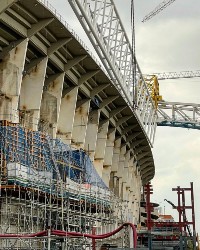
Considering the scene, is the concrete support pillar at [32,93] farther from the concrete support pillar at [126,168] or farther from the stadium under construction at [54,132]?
the concrete support pillar at [126,168]

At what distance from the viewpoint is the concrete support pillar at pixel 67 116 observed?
128 feet

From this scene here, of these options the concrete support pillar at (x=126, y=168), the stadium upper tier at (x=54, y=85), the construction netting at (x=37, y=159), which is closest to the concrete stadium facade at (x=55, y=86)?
the stadium upper tier at (x=54, y=85)

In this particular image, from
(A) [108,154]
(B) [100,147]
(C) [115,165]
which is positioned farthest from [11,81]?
(C) [115,165]

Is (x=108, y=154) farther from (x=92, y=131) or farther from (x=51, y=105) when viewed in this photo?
(x=51, y=105)

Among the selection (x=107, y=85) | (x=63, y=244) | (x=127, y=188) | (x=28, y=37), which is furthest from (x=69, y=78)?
(x=127, y=188)

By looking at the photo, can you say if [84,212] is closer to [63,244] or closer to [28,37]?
[63,244]

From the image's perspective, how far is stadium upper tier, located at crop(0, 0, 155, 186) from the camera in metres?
32.0

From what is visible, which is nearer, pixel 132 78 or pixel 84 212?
pixel 84 212

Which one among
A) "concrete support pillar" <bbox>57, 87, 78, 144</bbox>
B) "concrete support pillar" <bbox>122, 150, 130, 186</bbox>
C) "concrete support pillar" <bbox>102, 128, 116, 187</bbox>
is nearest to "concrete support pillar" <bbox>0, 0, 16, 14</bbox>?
"concrete support pillar" <bbox>57, 87, 78, 144</bbox>

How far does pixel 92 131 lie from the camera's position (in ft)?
147

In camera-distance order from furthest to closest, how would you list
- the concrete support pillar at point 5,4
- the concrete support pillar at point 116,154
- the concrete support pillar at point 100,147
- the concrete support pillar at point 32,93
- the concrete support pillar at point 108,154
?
the concrete support pillar at point 116,154, the concrete support pillar at point 108,154, the concrete support pillar at point 100,147, the concrete support pillar at point 32,93, the concrete support pillar at point 5,4

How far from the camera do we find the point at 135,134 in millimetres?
58656

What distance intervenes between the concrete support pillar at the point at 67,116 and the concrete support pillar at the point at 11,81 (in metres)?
7.23

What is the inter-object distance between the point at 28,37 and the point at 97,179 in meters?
12.0
